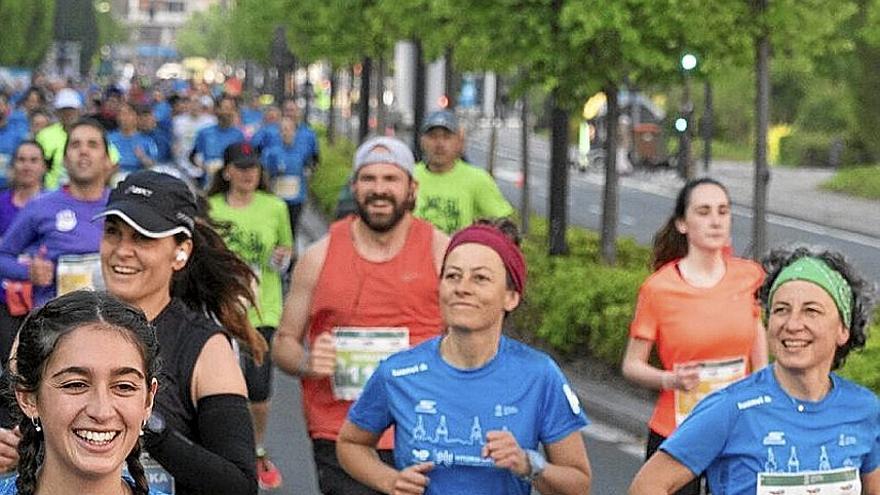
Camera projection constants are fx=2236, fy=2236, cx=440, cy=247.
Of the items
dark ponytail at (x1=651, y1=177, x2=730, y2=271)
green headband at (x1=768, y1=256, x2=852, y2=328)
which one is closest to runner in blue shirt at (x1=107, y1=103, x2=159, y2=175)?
dark ponytail at (x1=651, y1=177, x2=730, y2=271)

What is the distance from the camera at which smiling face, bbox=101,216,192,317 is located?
17.2 feet

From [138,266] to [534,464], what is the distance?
1070 millimetres

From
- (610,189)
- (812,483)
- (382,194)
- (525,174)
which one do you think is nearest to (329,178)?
(525,174)

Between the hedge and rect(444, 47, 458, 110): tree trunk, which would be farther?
rect(444, 47, 458, 110): tree trunk

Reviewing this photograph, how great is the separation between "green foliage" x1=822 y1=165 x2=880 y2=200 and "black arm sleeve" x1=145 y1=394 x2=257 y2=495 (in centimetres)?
3522

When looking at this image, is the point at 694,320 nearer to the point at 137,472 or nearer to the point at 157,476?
the point at 157,476

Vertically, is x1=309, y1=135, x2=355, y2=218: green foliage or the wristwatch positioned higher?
the wristwatch

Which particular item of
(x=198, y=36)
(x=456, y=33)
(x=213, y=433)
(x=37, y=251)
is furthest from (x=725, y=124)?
(x=198, y=36)

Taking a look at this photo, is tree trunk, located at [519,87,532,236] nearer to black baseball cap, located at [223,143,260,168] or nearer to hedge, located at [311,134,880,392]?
hedge, located at [311,134,880,392]

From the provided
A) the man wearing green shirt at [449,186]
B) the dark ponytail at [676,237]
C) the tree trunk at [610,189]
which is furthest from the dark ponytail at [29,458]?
the tree trunk at [610,189]

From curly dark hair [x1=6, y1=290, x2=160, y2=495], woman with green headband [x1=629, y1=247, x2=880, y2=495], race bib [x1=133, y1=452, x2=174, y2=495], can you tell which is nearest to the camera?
curly dark hair [x1=6, y1=290, x2=160, y2=495]

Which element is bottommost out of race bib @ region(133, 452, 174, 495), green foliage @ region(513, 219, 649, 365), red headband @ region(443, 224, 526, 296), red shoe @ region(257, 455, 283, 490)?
red shoe @ region(257, 455, 283, 490)

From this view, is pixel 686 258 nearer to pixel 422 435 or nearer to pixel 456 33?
pixel 422 435

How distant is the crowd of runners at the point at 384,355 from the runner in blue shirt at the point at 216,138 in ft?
30.9
